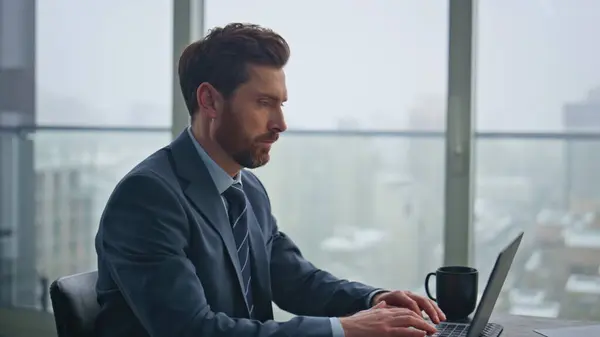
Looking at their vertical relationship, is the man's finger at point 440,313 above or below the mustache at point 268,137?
below

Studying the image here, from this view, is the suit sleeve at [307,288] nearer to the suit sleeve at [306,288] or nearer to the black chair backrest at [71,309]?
the suit sleeve at [306,288]

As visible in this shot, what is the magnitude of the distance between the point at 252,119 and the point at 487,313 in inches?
25.1

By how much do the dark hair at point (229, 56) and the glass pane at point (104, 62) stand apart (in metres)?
1.53

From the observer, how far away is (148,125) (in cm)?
325

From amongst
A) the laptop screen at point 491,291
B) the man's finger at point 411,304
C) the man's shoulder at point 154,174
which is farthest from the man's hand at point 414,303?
the man's shoulder at point 154,174

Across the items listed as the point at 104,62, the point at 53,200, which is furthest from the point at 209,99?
the point at 53,200

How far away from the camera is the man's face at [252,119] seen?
165 cm

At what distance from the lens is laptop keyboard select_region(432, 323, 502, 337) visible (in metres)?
1.50

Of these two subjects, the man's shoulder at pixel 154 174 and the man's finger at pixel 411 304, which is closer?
the man's shoulder at pixel 154 174

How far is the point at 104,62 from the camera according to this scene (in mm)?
3344

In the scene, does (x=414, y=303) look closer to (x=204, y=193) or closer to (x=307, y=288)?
(x=307, y=288)

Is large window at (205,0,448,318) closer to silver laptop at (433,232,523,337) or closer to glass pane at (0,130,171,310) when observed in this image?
glass pane at (0,130,171,310)

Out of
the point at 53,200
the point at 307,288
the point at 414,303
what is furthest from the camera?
the point at 53,200

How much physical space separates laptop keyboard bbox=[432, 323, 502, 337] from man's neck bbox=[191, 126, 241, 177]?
0.57 meters
